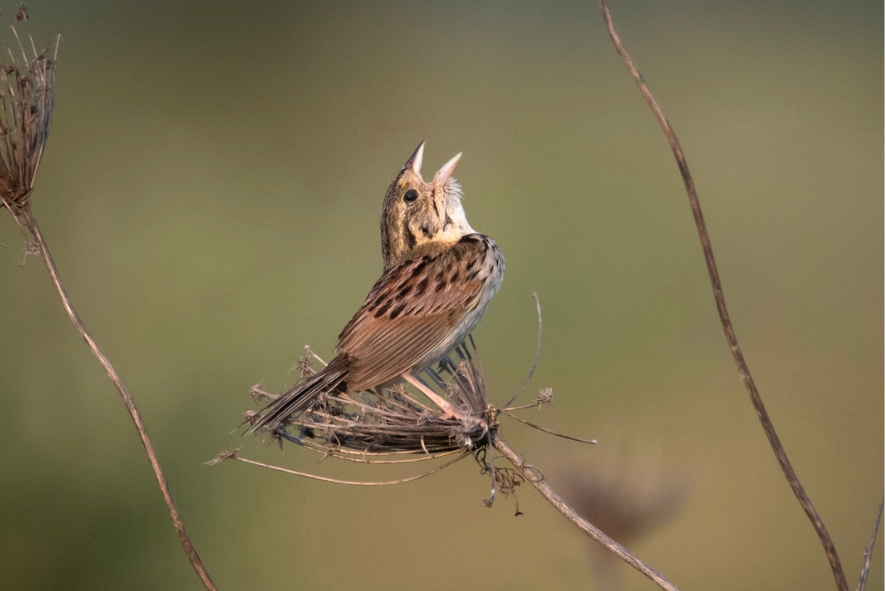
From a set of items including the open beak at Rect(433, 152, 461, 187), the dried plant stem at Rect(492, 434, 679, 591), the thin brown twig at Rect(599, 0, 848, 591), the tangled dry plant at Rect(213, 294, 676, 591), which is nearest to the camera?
the thin brown twig at Rect(599, 0, 848, 591)

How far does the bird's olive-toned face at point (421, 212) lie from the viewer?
3.88m

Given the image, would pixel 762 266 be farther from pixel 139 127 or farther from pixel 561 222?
pixel 139 127

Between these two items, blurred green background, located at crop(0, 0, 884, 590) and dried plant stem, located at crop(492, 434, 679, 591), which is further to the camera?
blurred green background, located at crop(0, 0, 884, 590)

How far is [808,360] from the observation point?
24.4ft

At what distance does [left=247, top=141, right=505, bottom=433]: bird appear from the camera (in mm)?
3113

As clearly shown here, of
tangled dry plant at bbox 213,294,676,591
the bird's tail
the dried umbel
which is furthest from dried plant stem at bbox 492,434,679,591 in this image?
the dried umbel

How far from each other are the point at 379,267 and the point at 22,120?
4.23m

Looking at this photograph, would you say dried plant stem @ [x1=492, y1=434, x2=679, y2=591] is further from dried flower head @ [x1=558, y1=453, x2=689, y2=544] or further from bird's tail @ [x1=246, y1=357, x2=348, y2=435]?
bird's tail @ [x1=246, y1=357, x2=348, y2=435]

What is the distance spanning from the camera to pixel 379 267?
6.81m

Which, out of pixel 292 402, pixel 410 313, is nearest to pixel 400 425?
pixel 292 402

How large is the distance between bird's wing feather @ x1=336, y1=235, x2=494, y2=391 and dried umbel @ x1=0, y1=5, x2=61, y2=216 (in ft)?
3.75

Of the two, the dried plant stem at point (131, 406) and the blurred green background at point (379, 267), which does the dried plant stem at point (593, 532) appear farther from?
the blurred green background at point (379, 267)

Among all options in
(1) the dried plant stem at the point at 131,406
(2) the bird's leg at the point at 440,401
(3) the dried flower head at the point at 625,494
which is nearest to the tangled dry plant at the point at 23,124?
(1) the dried plant stem at the point at 131,406

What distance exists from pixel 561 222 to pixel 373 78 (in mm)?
2716
